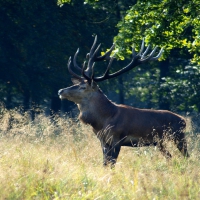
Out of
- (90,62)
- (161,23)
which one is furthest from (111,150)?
(161,23)

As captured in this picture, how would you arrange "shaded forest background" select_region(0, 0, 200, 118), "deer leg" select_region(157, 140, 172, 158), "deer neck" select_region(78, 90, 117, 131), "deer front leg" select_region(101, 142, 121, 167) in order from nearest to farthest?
"deer leg" select_region(157, 140, 172, 158), "deer front leg" select_region(101, 142, 121, 167), "deer neck" select_region(78, 90, 117, 131), "shaded forest background" select_region(0, 0, 200, 118)

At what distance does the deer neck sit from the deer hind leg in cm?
128

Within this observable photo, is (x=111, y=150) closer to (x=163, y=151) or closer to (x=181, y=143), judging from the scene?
(x=163, y=151)

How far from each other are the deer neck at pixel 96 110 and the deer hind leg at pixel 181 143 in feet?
4.19

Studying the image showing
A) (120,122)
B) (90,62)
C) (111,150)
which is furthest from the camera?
(90,62)

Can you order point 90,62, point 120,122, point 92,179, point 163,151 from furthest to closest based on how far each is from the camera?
point 90,62 < point 120,122 < point 163,151 < point 92,179

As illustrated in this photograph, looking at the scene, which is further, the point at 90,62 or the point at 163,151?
the point at 90,62

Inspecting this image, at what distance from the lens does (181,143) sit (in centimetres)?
1083

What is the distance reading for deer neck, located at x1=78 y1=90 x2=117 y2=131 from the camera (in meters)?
10.7

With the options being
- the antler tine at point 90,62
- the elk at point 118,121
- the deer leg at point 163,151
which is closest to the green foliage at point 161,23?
the antler tine at point 90,62

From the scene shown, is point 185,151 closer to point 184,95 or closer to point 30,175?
point 30,175

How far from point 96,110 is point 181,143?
1667mm

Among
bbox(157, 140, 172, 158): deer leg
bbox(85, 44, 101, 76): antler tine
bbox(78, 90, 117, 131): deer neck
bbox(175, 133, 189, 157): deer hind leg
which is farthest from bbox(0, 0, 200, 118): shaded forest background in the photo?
bbox(157, 140, 172, 158): deer leg

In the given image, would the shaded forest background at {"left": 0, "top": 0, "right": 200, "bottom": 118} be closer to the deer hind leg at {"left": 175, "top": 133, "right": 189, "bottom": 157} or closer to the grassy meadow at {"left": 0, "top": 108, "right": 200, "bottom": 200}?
the deer hind leg at {"left": 175, "top": 133, "right": 189, "bottom": 157}
